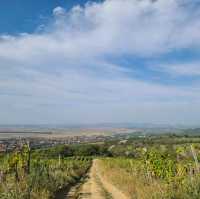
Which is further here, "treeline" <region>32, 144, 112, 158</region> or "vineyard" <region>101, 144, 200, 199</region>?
"treeline" <region>32, 144, 112, 158</region>

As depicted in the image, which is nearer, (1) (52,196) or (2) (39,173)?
(1) (52,196)

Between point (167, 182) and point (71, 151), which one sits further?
point (71, 151)

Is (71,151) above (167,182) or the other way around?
the other way around

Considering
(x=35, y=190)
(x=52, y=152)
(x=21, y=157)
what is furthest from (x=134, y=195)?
(x=52, y=152)

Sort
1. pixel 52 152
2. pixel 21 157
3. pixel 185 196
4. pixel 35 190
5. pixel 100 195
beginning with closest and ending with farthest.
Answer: pixel 185 196
pixel 35 190
pixel 100 195
pixel 21 157
pixel 52 152

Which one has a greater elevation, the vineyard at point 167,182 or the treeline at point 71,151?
the vineyard at point 167,182

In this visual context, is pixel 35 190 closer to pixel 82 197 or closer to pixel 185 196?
pixel 82 197

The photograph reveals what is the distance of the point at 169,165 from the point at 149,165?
2.98 metres

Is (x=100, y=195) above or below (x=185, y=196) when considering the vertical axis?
below

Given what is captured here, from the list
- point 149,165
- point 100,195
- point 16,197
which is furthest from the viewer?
point 149,165

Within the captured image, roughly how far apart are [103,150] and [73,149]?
29.4ft

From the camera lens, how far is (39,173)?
16.8 metres

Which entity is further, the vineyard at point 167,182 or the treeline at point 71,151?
the treeline at point 71,151

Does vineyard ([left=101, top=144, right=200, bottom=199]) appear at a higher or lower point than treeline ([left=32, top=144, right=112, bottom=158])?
higher
